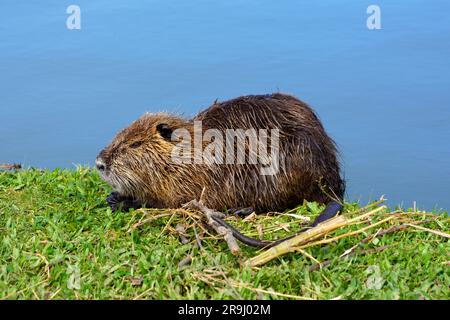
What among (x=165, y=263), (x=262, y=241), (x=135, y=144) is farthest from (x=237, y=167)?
(x=165, y=263)

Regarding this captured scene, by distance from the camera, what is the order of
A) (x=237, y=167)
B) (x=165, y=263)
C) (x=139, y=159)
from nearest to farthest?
(x=165, y=263)
(x=237, y=167)
(x=139, y=159)

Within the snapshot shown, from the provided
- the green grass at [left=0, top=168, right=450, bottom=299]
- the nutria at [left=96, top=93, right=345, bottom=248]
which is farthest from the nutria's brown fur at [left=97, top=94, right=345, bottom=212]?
the green grass at [left=0, top=168, right=450, bottom=299]

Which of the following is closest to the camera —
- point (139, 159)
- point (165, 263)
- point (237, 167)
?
point (165, 263)

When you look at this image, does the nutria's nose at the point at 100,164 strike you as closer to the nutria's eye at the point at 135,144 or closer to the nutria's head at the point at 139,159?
the nutria's head at the point at 139,159

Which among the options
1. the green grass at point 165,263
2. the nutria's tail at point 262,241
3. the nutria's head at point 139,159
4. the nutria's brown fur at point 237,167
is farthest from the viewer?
the nutria's head at point 139,159

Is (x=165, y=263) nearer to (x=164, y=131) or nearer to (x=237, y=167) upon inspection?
(x=237, y=167)

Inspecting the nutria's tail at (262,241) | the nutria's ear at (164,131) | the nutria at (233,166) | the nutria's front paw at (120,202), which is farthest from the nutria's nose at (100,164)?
the nutria's tail at (262,241)

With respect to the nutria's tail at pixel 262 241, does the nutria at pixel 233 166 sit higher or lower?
higher
